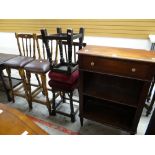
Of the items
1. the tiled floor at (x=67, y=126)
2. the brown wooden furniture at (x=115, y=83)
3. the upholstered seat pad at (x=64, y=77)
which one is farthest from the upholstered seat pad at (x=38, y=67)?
the tiled floor at (x=67, y=126)

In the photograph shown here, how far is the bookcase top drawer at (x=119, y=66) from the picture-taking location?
117 centimetres

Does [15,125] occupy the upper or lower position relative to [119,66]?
lower

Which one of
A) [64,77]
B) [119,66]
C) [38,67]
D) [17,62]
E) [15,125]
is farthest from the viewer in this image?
[17,62]

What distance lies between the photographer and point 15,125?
0.89 metres

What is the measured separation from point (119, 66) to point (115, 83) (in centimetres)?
49

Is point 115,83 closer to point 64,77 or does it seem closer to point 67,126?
point 64,77

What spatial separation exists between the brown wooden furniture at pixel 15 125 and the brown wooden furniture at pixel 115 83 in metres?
0.74

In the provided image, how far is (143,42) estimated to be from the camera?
8.32ft

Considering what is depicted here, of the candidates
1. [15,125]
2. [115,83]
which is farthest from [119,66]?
[15,125]

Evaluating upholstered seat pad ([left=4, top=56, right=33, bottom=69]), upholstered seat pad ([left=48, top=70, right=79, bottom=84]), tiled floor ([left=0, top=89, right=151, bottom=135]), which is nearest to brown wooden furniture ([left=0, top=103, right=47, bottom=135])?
upholstered seat pad ([left=48, top=70, right=79, bottom=84])

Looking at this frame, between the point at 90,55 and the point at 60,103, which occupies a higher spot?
the point at 90,55
